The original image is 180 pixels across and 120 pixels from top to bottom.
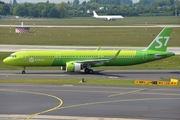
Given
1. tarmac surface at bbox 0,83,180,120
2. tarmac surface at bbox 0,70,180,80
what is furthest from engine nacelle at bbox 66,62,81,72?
tarmac surface at bbox 0,83,180,120

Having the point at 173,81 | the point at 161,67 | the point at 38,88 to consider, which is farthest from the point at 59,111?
the point at 161,67

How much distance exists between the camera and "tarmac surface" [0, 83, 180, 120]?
32156 mm

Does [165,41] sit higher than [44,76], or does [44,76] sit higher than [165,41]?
[165,41]

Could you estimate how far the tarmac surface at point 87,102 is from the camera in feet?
105

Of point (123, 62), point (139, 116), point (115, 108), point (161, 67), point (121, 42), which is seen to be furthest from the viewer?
point (121, 42)

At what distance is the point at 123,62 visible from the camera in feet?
199

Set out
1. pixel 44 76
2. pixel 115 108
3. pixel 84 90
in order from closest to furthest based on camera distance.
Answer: pixel 115 108
pixel 84 90
pixel 44 76

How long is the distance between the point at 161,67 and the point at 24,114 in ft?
122

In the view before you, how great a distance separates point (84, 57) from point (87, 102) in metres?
23.3

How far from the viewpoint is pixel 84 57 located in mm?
59969

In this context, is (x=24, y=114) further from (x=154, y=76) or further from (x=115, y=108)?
(x=154, y=76)

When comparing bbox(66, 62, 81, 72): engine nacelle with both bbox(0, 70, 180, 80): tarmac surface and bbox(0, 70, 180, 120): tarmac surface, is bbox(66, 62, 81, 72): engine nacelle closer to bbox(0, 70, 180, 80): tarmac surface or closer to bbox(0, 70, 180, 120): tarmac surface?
bbox(0, 70, 180, 80): tarmac surface

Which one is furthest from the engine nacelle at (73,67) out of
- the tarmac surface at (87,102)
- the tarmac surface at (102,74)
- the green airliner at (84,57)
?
the tarmac surface at (87,102)

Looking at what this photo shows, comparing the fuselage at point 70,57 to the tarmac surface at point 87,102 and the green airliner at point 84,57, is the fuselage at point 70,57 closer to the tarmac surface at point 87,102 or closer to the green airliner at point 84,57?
the green airliner at point 84,57
